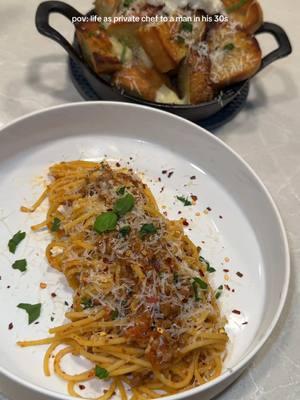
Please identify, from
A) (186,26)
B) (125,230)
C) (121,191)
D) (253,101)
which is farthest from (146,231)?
(253,101)

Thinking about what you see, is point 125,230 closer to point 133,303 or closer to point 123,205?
point 123,205

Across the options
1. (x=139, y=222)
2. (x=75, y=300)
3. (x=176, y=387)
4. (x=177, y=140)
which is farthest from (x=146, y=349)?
(x=177, y=140)

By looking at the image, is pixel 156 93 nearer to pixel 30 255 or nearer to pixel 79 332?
pixel 30 255

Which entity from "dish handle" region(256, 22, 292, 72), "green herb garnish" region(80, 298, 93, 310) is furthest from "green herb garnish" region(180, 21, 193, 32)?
"green herb garnish" region(80, 298, 93, 310)

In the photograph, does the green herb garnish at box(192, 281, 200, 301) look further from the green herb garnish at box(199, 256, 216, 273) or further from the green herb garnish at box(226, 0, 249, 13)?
the green herb garnish at box(226, 0, 249, 13)

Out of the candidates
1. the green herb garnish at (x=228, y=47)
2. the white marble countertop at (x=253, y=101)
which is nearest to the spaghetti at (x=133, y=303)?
the white marble countertop at (x=253, y=101)
